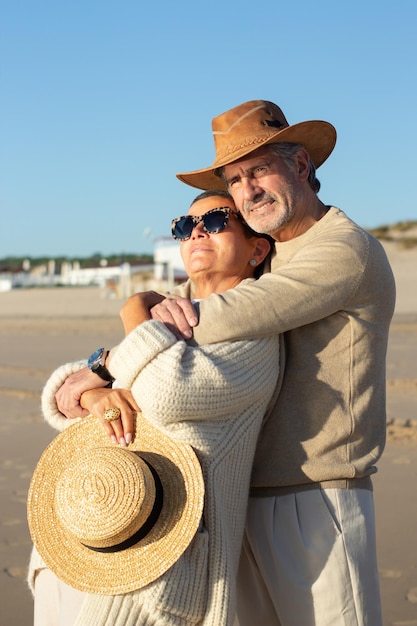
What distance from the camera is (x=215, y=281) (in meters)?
2.82

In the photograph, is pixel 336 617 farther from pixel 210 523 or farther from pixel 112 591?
pixel 112 591

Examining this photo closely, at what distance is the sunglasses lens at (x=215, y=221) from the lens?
9.10 feet

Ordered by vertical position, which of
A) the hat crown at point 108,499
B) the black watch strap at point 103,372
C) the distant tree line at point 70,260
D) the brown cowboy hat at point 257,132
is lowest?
the distant tree line at point 70,260

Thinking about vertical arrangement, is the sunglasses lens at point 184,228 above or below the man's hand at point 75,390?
above

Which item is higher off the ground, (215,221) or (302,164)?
(302,164)

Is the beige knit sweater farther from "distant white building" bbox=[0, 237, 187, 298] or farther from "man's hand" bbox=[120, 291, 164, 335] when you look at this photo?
"distant white building" bbox=[0, 237, 187, 298]

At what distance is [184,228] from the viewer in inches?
112

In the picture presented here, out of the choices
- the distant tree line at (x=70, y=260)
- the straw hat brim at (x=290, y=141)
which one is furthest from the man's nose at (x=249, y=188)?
the distant tree line at (x=70, y=260)

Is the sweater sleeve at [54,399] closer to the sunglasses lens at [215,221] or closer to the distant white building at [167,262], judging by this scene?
the sunglasses lens at [215,221]

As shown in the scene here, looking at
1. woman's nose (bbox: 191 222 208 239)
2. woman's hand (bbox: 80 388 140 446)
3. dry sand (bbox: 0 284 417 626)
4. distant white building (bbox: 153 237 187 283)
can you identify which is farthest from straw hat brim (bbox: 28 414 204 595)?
distant white building (bbox: 153 237 187 283)

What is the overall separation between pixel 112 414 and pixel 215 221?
2.53 ft

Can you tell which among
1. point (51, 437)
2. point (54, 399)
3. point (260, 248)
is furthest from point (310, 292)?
point (51, 437)

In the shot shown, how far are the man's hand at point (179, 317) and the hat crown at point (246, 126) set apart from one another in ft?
1.95

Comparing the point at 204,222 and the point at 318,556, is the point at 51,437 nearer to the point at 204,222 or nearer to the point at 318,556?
the point at 204,222
